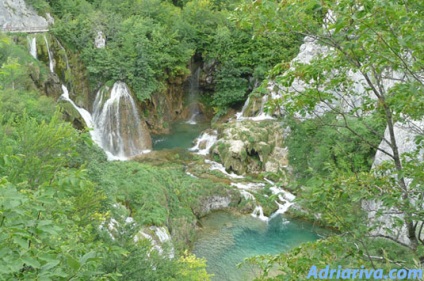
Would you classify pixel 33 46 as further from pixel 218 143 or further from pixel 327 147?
pixel 327 147

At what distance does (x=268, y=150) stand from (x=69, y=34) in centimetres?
1325

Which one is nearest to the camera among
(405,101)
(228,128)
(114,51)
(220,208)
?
(405,101)

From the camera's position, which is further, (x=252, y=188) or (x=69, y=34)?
(x=69, y=34)

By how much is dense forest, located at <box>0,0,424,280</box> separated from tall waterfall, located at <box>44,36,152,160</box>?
78 cm

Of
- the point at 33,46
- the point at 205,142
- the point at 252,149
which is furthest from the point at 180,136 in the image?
the point at 33,46

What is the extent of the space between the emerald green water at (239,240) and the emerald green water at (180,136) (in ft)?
25.5

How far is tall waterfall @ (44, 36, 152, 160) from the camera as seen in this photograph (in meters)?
19.7

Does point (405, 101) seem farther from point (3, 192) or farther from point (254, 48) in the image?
point (254, 48)

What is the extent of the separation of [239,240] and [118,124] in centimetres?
1074

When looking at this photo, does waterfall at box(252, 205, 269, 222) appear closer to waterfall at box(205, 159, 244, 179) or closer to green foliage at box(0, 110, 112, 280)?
waterfall at box(205, 159, 244, 179)

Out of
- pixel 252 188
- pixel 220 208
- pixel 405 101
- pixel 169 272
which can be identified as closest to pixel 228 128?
pixel 252 188

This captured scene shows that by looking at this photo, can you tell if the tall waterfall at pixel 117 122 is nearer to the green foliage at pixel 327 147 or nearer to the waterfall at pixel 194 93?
the waterfall at pixel 194 93

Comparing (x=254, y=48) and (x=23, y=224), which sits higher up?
(x=254, y=48)

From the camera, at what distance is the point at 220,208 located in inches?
590
